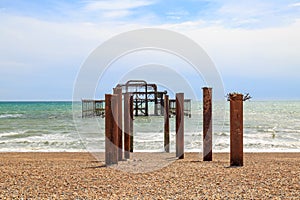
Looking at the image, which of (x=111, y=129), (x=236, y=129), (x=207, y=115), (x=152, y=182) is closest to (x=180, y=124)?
(x=207, y=115)

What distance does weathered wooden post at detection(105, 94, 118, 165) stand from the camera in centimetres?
932

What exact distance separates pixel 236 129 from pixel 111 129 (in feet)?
9.18

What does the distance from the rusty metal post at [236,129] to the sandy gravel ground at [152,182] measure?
272mm

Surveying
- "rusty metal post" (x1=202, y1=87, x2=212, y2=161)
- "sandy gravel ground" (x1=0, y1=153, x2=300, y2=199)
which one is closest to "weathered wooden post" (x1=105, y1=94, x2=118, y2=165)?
"sandy gravel ground" (x1=0, y1=153, x2=300, y2=199)

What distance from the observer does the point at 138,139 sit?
71.4ft

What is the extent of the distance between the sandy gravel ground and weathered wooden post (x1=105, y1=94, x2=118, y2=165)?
394mm

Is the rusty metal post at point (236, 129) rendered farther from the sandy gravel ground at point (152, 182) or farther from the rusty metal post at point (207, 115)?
the rusty metal post at point (207, 115)

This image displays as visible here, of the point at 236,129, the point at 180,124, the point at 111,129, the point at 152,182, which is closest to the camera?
the point at 152,182

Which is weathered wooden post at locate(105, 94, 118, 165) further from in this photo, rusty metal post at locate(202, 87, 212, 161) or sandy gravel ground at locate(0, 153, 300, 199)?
rusty metal post at locate(202, 87, 212, 161)

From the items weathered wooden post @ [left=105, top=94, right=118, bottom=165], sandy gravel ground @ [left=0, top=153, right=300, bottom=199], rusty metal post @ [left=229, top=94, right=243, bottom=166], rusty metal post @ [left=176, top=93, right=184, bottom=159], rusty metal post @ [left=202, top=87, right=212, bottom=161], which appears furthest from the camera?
rusty metal post @ [left=176, top=93, right=184, bottom=159]

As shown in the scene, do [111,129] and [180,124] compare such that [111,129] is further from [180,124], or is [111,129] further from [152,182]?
[180,124]

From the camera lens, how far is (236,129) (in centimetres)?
923

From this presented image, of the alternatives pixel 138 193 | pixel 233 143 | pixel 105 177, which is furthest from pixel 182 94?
pixel 138 193

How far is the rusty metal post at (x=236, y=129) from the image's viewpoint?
9.21 m
